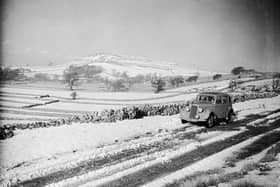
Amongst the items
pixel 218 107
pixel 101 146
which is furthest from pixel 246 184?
pixel 218 107

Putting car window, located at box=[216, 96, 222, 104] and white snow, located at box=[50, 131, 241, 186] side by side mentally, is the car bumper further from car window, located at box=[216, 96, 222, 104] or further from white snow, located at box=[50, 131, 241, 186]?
white snow, located at box=[50, 131, 241, 186]

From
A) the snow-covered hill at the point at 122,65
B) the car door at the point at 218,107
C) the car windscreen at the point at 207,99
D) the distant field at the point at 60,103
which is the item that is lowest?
the distant field at the point at 60,103

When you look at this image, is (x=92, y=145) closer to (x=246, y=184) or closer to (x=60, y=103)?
(x=246, y=184)

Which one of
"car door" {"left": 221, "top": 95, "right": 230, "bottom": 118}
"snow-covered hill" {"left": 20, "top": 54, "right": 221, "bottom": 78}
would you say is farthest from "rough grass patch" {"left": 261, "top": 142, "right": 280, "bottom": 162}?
"snow-covered hill" {"left": 20, "top": 54, "right": 221, "bottom": 78}

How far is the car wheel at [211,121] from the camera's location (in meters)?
11.1

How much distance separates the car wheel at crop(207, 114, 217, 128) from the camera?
36.4 ft

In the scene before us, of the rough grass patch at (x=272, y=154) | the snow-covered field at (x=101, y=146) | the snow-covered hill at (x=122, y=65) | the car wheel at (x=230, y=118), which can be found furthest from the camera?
the snow-covered hill at (x=122, y=65)

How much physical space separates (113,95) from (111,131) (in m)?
38.0

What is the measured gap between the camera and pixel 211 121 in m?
11.2

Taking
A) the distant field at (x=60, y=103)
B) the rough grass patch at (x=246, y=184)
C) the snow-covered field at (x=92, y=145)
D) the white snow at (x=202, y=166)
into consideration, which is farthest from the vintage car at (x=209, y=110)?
the distant field at (x=60, y=103)

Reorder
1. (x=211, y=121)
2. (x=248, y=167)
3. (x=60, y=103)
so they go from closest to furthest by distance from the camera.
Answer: (x=248, y=167) < (x=211, y=121) < (x=60, y=103)

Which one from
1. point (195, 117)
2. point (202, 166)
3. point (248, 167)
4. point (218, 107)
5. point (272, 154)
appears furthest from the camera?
point (218, 107)

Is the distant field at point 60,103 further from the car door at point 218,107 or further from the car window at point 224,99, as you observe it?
the car door at point 218,107

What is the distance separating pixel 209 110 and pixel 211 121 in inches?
21.7
